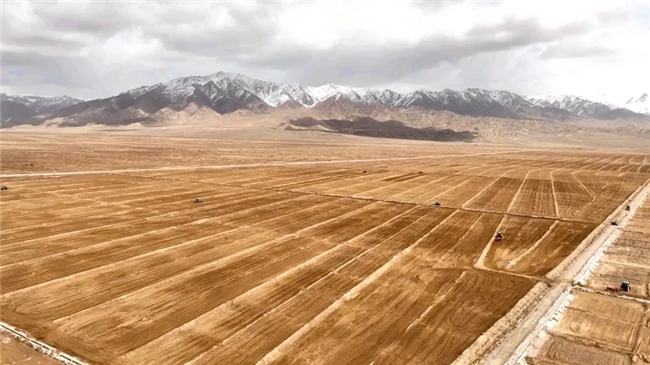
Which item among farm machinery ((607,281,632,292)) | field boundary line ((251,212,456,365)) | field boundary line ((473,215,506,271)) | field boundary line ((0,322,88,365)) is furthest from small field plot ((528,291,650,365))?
field boundary line ((0,322,88,365))

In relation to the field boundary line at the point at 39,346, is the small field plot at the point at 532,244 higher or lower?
lower

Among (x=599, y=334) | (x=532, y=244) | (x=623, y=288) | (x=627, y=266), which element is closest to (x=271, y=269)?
(x=599, y=334)

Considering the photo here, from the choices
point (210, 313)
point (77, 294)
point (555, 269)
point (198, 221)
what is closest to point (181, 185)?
point (198, 221)

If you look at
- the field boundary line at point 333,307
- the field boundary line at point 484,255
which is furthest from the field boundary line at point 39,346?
the field boundary line at point 484,255

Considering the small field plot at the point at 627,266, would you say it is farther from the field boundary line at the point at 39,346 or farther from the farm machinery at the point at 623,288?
the field boundary line at the point at 39,346

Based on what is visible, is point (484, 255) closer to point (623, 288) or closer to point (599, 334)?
point (623, 288)

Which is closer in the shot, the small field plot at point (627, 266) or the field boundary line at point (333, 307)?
the field boundary line at point (333, 307)

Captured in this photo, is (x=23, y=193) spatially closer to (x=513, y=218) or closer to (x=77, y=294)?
(x=77, y=294)
